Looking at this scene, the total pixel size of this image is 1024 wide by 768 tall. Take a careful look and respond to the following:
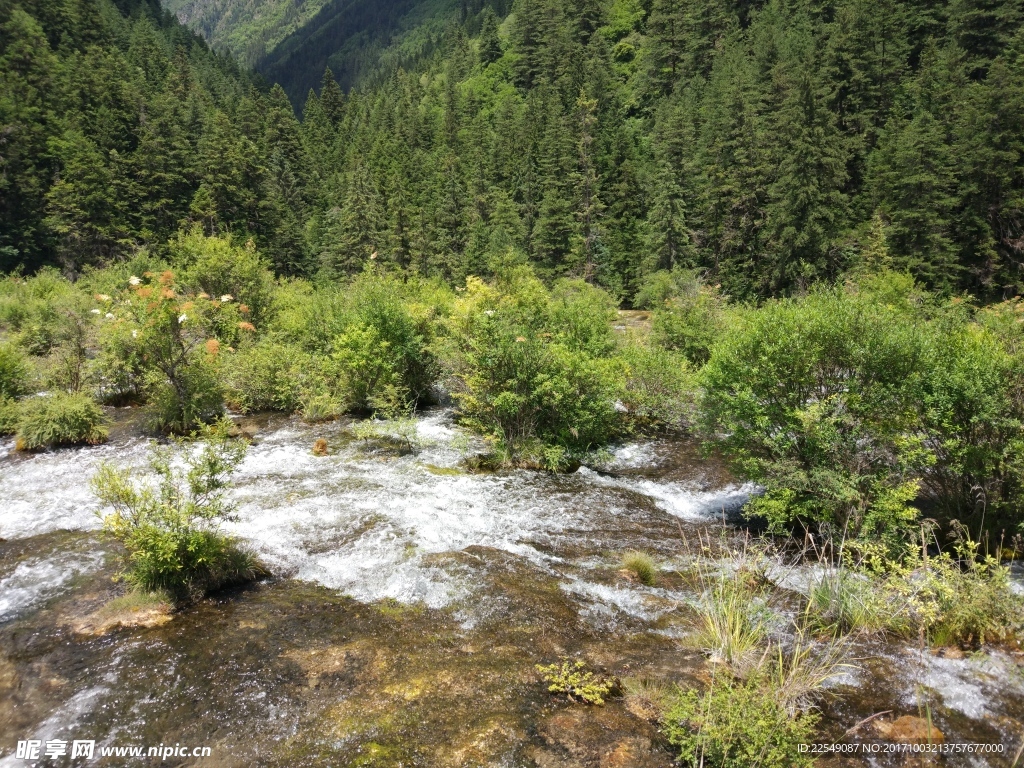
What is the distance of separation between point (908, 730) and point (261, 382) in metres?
19.5

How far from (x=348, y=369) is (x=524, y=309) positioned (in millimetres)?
6304

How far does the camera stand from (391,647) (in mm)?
7113

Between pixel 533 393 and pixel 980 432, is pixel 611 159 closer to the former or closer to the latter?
pixel 533 393

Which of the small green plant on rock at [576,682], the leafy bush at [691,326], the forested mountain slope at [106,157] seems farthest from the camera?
the forested mountain slope at [106,157]

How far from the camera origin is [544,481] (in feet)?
46.3

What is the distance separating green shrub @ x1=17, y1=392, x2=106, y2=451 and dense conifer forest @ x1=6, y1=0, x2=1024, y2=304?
35.4 metres

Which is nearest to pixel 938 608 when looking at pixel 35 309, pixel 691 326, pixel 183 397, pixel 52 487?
pixel 52 487

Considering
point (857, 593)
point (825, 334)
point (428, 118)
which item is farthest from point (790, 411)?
point (428, 118)

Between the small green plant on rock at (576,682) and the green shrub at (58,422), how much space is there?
51.2ft

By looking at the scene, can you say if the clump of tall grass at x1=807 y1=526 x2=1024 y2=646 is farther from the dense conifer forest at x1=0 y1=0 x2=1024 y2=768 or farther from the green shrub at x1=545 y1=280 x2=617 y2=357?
the green shrub at x1=545 y1=280 x2=617 y2=357

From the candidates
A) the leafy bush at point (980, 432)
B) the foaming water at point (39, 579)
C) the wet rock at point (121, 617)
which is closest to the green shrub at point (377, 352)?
the foaming water at point (39, 579)

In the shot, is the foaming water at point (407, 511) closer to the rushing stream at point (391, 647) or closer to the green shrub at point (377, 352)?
the rushing stream at point (391, 647)

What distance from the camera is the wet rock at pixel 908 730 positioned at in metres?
5.61

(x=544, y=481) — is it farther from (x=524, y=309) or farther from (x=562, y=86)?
(x=562, y=86)
